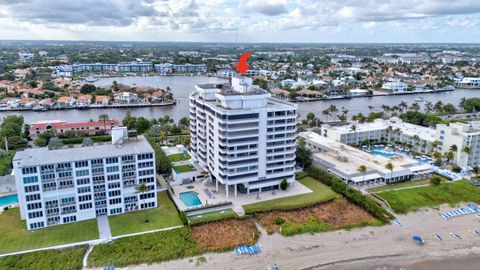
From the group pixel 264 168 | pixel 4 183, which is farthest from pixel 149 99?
pixel 264 168

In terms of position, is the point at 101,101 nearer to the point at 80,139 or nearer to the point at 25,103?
the point at 25,103

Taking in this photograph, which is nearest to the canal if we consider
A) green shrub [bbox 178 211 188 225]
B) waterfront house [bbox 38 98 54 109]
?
waterfront house [bbox 38 98 54 109]

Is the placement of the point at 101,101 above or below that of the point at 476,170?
above

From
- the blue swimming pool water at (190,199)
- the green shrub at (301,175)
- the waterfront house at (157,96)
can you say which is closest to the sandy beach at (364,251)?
the blue swimming pool water at (190,199)

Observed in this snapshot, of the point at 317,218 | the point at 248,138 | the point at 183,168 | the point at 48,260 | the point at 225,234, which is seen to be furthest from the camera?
the point at 183,168

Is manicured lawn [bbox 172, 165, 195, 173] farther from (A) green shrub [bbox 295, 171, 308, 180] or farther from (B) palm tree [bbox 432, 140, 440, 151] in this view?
(B) palm tree [bbox 432, 140, 440, 151]

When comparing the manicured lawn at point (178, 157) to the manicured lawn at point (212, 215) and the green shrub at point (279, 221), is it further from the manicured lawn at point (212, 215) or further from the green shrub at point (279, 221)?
the green shrub at point (279, 221)

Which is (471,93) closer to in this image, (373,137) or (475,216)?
(373,137)

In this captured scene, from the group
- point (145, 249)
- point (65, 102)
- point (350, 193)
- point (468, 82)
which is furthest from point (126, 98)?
point (468, 82)
